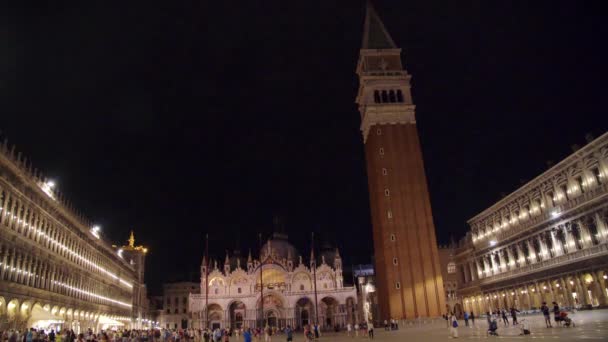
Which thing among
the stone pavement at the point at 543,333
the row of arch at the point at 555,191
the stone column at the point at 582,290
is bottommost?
the stone pavement at the point at 543,333

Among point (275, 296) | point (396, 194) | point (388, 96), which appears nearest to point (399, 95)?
point (388, 96)

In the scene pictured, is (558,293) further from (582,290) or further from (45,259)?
(45,259)

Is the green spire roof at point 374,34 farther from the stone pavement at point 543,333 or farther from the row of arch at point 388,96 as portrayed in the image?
the stone pavement at point 543,333

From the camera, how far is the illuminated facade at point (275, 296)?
3378 inches

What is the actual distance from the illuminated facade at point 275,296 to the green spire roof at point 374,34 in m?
39.0

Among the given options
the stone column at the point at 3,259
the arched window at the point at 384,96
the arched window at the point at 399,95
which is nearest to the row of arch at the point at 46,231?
the stone column at the point at 3,259

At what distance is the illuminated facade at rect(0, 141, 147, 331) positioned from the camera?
33438 mm

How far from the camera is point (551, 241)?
49938mm

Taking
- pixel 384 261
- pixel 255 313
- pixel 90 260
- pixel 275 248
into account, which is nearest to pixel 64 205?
pixel 90 260

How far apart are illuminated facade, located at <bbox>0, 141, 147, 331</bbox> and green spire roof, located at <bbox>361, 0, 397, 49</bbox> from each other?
148 ft

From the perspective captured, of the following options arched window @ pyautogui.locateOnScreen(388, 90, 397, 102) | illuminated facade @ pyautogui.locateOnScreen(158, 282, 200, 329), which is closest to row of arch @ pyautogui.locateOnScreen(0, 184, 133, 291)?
arched window @ pyautogui.locateOnScreen(388, 90, 397, 102)

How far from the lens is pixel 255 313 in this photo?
86.1 metres

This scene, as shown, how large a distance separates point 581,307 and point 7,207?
46.6 meters

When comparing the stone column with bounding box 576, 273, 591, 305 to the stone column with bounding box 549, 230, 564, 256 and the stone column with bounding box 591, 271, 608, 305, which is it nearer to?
the stone column with bounding box 591, 271, 608, 305
